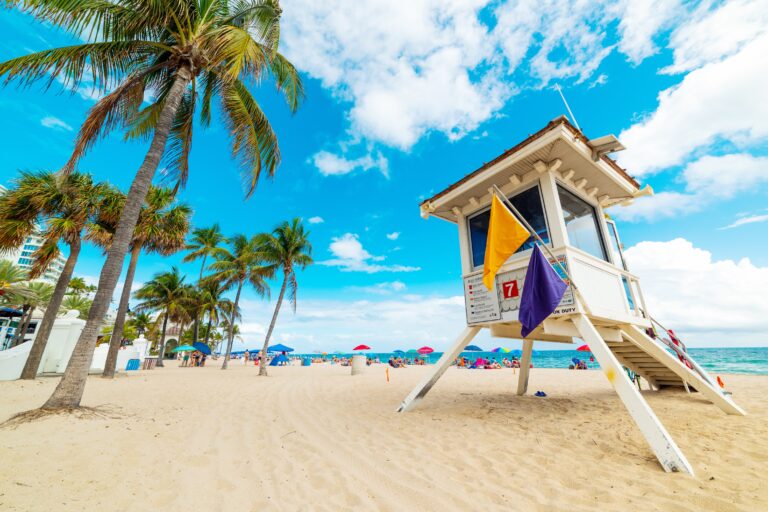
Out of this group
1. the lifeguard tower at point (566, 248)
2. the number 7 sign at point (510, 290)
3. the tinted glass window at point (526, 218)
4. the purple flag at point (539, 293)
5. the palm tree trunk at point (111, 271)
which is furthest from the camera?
the tinted glass window at point (526, 218)

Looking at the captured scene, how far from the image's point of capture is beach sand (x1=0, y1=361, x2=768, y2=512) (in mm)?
3029

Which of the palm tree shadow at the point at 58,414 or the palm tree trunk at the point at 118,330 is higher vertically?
the palm tree trunk at the point at 118,330

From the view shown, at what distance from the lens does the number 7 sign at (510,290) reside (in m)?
6.39

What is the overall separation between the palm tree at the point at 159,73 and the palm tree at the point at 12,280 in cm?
1970

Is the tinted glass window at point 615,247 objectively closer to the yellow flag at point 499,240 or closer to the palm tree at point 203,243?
the yellow flag at point 499,240

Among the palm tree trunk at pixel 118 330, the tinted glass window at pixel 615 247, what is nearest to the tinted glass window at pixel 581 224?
the tinted glass window at pixel 615 247

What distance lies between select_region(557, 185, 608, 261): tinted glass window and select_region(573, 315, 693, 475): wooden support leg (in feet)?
7.67

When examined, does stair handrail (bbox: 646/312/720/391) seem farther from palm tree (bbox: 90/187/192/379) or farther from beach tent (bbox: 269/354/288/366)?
beach tent (bbox: 269/354/288/366)

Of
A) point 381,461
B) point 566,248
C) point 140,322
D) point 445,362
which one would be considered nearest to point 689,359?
point 566,248

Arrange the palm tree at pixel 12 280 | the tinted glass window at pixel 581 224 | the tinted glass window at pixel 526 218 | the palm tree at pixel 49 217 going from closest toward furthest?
the tinted glass window at pixel 526 218, the tinted glass window at pixel 581 224, the palm tree at pixel 49 217, the palm tree at pixel 12 280

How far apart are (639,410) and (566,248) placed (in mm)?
2908

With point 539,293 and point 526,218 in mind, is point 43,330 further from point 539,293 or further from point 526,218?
point 526,218

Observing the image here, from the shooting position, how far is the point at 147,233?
15656 mm

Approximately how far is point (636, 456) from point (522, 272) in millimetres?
3367
